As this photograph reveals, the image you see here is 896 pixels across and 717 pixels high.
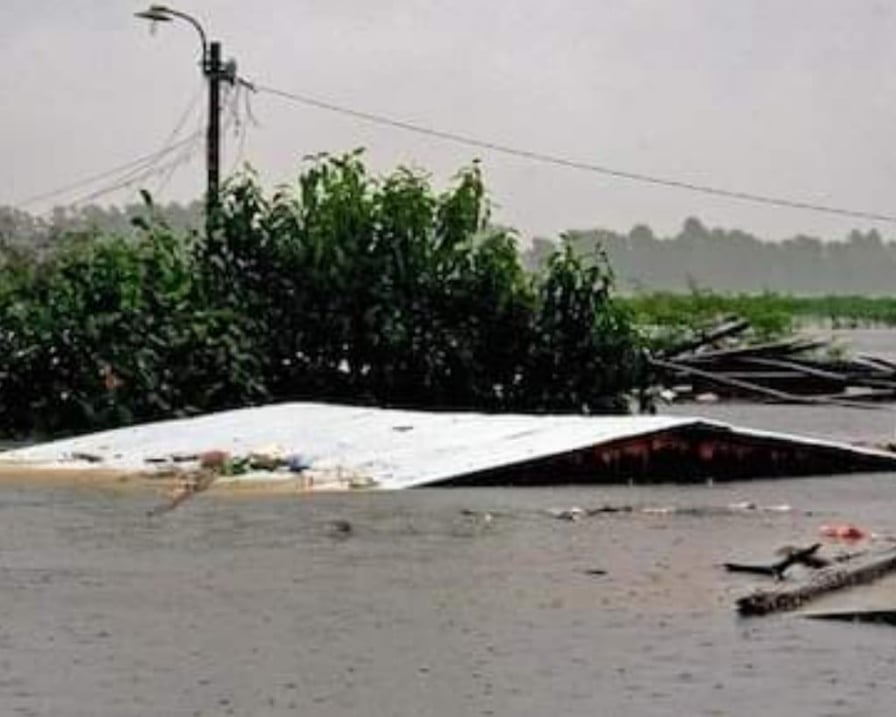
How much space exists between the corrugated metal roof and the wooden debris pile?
1846 centimetres

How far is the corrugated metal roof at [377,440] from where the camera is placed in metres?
23.5

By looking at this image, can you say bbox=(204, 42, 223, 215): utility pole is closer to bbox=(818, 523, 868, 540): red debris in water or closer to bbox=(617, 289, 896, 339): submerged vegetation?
bbox=(617, 289, 896, 339): submerged vegetation

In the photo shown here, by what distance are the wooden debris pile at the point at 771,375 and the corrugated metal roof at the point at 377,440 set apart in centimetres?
1846

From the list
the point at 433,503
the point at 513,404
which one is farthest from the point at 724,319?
the point at 433,503

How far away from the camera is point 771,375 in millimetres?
47938

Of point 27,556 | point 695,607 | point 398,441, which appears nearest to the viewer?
point 695,607

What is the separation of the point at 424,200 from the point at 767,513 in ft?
50.1

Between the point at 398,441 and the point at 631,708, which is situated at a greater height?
the point at 398,441

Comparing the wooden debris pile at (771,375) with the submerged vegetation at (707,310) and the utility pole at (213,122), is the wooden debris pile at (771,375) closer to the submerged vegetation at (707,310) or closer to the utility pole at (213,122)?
the submerged vegetation at (707,310)

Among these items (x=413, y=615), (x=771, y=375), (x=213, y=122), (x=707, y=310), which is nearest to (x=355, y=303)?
(x=213, y=122)

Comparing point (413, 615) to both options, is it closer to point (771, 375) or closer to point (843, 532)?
point (843, 532)

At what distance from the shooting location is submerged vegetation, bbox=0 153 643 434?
33.8 m

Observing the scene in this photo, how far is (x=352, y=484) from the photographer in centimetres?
2292

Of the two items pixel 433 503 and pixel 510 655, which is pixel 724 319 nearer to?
pixel 433 503
